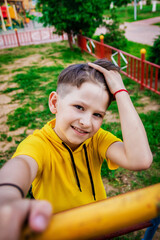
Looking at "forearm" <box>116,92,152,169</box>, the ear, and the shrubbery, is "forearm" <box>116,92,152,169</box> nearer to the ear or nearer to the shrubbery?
the ear

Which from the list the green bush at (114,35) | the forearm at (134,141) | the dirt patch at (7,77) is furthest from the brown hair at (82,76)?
the green bush at (114,35)

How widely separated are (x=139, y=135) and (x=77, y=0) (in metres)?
9.12

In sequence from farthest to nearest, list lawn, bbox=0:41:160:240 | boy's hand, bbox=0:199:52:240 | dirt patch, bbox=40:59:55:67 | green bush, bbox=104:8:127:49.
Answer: green bush, bbox=104:8:127:49 < dirt patch, bbox=40:59:55:67 < lawn, bbox=0:41:160:240 < boy's hand, bbox=0:199:52:240

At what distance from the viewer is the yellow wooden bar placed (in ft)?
1.36

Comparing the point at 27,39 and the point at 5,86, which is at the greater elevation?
the point at 27,39

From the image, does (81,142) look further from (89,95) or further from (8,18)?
(8,18)

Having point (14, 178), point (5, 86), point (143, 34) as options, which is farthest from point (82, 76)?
point (143, 34)

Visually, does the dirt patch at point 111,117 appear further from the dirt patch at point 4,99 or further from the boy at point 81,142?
the boy at point 81,142

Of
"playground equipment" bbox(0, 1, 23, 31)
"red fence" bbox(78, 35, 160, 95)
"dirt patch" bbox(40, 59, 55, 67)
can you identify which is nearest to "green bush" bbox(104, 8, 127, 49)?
"red fence" bbox(78, 35, 160, 95)

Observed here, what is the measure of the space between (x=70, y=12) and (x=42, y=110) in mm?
6105

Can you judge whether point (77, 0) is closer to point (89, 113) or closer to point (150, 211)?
point (89, 113)

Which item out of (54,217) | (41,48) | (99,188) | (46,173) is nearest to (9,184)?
(54,217)

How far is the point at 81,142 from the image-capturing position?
131 centimetres

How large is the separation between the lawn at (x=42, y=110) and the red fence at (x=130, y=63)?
28 centimetres
